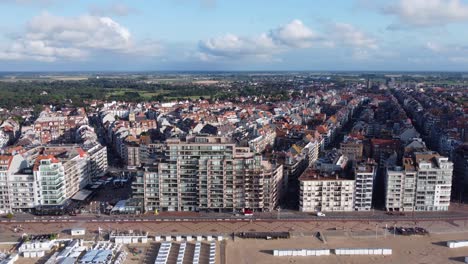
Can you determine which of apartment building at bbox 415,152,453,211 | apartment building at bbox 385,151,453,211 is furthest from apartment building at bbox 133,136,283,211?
apartment building at bbox 415,152,453,211

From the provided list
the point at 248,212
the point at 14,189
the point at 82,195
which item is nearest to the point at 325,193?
the point at 248,212

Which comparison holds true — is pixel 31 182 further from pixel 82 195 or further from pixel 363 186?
pixel 363 186

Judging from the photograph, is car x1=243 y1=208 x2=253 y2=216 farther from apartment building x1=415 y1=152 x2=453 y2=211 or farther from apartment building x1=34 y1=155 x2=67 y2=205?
apartment building x1=34 y1=155 x2=67 y2=205

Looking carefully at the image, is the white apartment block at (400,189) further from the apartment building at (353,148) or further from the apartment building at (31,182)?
the apartment building at (31,182)

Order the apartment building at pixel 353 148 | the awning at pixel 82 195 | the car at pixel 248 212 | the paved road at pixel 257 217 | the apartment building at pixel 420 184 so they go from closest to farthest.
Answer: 1. the paved road at pixel 257 217
2. the car at pixel 248 212
3. the apartment building at pixel 420 184
4. the awning at pixel 82 195
5. the apartment building at pixel 353 148

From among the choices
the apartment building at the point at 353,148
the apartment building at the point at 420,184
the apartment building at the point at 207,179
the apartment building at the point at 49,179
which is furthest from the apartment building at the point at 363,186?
the apartment building at the point at 49,179

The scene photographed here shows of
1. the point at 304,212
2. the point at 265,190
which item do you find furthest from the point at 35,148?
the point at 304,212

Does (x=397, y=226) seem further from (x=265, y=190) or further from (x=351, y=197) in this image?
(x=265, y=190)
